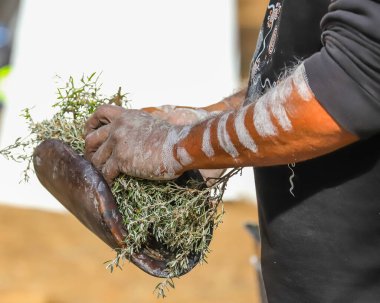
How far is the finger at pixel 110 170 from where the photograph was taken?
7.45 ft

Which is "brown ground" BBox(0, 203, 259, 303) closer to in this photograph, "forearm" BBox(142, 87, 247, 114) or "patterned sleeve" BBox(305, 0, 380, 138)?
"forearm" BBox(142, 87, 247, 114)

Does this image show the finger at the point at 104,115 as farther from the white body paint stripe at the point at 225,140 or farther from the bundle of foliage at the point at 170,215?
the white body paint stripe at the point at 225,140

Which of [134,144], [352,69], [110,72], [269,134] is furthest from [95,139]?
[110,72]

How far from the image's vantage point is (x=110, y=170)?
7.49 ft

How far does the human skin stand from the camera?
193 cm

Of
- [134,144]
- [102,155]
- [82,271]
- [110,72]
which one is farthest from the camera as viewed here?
[110,72]

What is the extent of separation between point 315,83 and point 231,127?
0.89 feet

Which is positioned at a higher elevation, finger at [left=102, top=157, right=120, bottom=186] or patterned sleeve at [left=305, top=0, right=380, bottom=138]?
patterned sleeve at [left=305, top=0, right=380, bottom=138]

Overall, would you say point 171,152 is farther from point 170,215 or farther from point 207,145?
point 170,215

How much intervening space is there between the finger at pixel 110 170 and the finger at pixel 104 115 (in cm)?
12

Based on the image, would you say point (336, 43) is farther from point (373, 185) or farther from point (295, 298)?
point (295, 298)

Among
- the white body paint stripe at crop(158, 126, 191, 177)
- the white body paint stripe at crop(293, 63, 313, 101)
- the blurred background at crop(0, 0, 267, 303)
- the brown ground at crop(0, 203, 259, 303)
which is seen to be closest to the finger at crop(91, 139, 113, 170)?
the white body paint stripe at crop(158, 126, 191, 177)

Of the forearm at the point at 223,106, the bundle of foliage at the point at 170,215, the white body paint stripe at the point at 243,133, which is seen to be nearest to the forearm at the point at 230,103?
the forearm at the point at 223,106

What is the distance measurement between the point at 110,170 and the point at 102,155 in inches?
2.3
